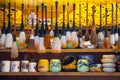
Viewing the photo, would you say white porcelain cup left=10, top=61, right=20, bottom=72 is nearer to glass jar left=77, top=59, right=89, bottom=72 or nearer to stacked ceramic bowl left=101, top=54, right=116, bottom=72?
glass jar left=77, top=59, right=89, bottom=72

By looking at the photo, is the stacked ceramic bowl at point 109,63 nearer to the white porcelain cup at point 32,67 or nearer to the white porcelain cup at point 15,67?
the white porcelain cup at point 32,67

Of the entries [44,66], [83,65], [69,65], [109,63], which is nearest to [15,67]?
[44,66]

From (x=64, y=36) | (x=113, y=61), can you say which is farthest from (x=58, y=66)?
(x=113, y=61)

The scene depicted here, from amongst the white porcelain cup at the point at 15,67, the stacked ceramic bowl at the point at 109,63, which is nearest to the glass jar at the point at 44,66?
the white porcelain cup at the point at 15,67

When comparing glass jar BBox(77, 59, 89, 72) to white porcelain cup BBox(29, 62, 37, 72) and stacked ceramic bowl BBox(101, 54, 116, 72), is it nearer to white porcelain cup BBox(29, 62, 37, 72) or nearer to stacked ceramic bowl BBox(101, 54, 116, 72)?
stacked ceramic bowl BBox(101, 54, 116, 72)

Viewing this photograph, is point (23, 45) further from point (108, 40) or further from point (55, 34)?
point (108, 40)

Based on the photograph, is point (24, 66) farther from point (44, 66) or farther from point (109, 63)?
point (109, 63)

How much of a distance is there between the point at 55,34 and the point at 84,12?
0.36 metres

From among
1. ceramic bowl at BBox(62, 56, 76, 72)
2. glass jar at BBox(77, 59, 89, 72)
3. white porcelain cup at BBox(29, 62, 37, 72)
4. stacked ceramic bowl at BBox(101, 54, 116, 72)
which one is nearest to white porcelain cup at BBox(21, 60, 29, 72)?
white porcelain cup at BBox(29, 62, 37, 72)

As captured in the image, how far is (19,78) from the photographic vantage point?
8.60ft

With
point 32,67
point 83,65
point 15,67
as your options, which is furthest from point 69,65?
point 15,67

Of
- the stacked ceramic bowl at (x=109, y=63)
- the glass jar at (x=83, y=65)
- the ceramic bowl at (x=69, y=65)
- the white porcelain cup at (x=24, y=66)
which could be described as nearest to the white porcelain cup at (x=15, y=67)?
the white porcelain cup at (x=24, y=66)

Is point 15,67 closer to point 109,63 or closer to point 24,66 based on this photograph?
point 24,66

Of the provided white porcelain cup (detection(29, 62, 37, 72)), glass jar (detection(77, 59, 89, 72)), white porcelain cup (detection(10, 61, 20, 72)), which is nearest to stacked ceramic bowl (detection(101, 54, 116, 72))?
glass jar (detection(77, 59, 89, 72))
